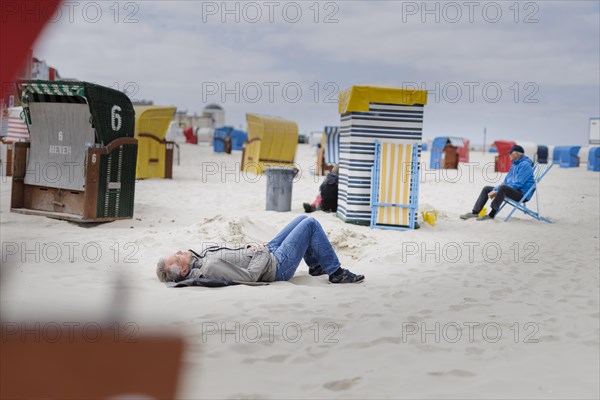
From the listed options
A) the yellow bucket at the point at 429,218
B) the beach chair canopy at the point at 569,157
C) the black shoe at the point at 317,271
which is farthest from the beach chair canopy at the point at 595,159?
the black shoe at the point at 317,271

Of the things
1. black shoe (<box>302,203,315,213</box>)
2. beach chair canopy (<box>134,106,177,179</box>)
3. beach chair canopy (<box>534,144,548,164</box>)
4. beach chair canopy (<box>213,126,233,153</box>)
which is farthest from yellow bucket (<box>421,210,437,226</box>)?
beach chair canopy (<box>534,144,548,164</box>)

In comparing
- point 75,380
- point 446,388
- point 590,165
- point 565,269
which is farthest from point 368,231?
point 590,165

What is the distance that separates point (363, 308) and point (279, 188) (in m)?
5.62

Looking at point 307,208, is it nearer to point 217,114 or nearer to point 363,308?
point 363,308

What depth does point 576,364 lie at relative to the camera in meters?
3.25

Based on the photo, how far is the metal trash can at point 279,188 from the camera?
9.72 metres

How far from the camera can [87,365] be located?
0.86 meters

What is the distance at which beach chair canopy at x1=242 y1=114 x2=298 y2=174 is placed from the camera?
60.0ft

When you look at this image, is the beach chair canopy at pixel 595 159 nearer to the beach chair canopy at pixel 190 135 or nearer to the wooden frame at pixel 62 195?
the beach chair canopy at pixel 190 135

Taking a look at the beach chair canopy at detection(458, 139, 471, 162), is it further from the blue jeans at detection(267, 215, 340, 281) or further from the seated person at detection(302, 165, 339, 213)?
Result: the blue jeans at detection(267, 215, 340, 281)

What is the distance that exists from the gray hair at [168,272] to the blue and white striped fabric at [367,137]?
4518 mm

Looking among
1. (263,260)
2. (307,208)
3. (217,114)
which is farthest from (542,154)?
(217,114)

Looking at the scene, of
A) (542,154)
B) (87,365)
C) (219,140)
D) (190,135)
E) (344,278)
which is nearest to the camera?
(87,365)

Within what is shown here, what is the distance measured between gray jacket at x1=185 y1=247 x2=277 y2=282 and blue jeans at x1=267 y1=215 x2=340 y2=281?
10 centimetres
